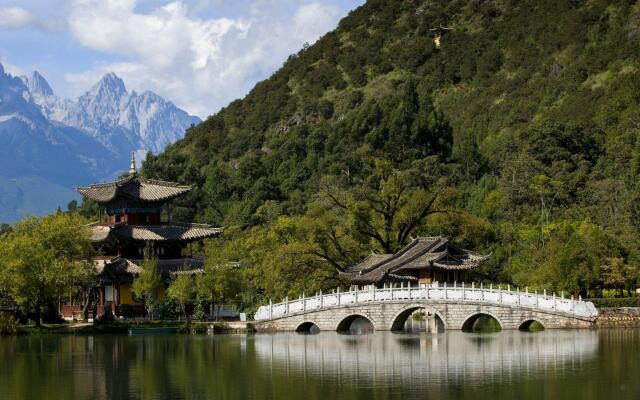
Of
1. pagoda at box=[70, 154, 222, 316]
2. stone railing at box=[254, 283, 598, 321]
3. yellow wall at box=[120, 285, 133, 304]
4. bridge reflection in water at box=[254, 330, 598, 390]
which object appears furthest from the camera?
yellow wall at box=[120, 285, 133, 304]

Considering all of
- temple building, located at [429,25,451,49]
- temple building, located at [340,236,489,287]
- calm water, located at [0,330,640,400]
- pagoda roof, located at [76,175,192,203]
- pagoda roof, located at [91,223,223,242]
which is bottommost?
calm water, located at [0,330,640,400]

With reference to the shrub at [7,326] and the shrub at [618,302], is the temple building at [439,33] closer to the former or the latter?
the shrub at [618,302]

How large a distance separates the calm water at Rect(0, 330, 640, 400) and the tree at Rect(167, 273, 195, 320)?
753cm

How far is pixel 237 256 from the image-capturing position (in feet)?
232

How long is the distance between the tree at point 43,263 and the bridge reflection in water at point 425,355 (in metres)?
10.3

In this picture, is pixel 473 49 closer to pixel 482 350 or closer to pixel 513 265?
pixel 513 265

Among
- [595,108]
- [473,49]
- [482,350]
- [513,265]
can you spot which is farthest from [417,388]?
[473,49]

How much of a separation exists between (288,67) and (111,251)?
9234 cm

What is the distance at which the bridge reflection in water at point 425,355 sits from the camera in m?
35.7

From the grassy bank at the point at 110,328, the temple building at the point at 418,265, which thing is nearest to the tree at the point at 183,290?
the grassy bank at the point at 110,328

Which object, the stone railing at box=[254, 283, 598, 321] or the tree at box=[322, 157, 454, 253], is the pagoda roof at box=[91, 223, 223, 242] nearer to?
the tree at box=[322, 157, 454, 253]

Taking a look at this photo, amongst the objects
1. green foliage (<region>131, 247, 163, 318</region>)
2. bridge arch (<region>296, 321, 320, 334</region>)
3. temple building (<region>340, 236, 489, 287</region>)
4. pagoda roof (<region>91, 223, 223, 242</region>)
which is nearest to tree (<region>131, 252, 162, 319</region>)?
green foliage (<region>131, 247, 163, 318</region>)

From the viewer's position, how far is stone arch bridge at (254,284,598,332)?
168ft

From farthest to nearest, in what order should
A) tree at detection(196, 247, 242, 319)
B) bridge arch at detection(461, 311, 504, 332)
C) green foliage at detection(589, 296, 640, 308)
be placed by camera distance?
1. tree at detection(196, 247, 242, 319)
2. green foliage at detection(589, 296, 640, 308)
3. bridge arch at detection(461, 311, 504, 332)
